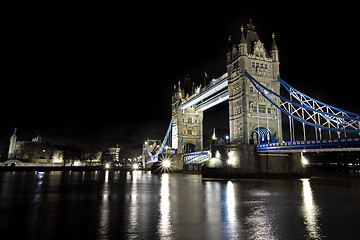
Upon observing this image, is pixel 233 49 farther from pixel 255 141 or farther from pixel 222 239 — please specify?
pixel 222 239

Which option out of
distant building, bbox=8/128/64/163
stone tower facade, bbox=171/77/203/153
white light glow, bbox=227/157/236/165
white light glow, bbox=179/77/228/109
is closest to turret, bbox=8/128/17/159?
distant building, bbox=8/128/64/163

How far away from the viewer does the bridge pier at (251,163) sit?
3400 cm

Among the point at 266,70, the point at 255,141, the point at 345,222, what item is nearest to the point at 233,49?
the point at 266,70

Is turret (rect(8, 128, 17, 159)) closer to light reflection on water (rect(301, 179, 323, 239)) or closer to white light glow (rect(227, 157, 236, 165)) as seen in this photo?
white light glow (rect(227, 157, 236, 165))

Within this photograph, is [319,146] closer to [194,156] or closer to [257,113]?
[257,113]

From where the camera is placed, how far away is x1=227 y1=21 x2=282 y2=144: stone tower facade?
37562 millimetres

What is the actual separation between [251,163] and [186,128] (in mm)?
34526

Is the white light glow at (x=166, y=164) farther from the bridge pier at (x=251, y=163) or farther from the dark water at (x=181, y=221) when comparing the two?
the dark water at (x=181, y=221)

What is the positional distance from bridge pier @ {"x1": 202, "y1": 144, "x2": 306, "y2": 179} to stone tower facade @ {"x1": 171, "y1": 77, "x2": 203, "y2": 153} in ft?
101

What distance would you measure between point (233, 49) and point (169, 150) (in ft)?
110

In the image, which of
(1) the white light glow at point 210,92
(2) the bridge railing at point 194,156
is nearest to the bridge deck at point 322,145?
(2) the bridge railing at point 194,156

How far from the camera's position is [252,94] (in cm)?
3859

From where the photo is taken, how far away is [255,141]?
3853 cm

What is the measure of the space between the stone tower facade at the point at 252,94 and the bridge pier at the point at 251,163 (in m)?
2.80
